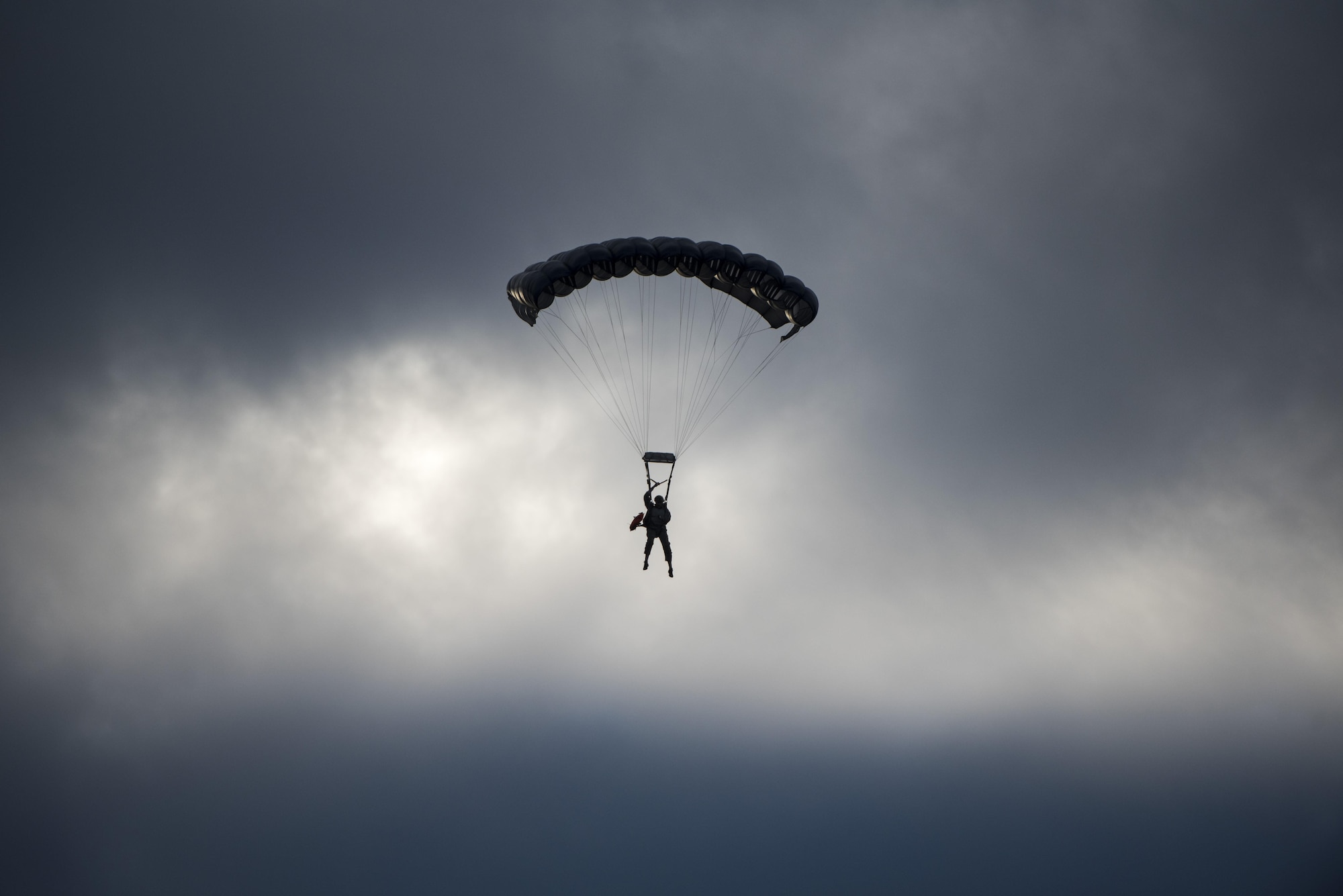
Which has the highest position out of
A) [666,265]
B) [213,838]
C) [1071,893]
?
[666,265]

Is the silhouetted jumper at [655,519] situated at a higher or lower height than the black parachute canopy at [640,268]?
lower

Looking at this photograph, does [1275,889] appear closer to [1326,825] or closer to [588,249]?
[1326,825]

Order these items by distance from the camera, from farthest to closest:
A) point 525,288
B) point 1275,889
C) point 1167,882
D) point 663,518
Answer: point 1167,882, point 1275,889, point 663,518, point 525,288

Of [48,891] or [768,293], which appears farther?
[48,891]

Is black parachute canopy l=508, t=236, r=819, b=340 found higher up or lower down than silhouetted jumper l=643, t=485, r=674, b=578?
higher up

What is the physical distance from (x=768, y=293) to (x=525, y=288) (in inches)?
294

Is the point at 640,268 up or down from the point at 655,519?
up

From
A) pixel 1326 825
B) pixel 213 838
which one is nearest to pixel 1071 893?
pixel 1326 825

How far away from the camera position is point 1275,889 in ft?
608

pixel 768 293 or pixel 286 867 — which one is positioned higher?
pixel 768 293

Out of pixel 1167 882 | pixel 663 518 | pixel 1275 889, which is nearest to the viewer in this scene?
pixel 663 518

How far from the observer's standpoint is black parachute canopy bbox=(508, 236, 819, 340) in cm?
2656

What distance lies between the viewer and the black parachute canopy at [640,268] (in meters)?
26.6

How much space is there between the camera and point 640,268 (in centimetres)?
2688
